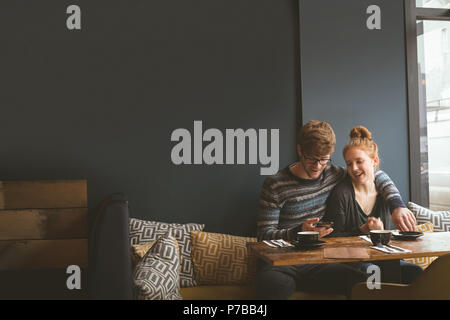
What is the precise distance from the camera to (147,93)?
120 inches

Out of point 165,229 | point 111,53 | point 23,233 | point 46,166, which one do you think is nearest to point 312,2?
point 111,53

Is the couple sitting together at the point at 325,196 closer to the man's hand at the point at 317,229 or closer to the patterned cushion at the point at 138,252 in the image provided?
the man's hand at the point at 317,229

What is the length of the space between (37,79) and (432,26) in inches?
117

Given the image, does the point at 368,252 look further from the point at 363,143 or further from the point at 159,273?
the point at 159,273

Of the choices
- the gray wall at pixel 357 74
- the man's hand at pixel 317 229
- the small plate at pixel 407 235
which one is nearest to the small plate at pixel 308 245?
the man's hand at pixel 317 229

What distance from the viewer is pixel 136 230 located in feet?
9.27

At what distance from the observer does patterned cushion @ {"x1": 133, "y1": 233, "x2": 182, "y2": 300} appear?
7.14ft

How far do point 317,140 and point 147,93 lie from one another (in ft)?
4.18

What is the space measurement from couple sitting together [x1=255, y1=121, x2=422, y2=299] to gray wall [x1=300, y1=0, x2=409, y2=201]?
60 centimetres

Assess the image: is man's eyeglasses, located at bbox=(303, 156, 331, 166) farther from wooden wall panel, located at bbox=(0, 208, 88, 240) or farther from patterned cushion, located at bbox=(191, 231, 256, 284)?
wooden wall panel, located at bbox=(0, 208, 88, 240)

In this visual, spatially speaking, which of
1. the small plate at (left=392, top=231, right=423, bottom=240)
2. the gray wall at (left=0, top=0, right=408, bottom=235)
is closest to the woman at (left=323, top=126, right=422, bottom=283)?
the small plate at (left=392, top=231, right=423, bottom=240)

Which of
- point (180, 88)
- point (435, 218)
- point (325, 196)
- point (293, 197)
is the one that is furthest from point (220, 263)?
point (435, 218)

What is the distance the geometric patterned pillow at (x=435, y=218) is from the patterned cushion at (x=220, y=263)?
121 cm

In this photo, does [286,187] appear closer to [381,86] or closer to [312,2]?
[381,86]
